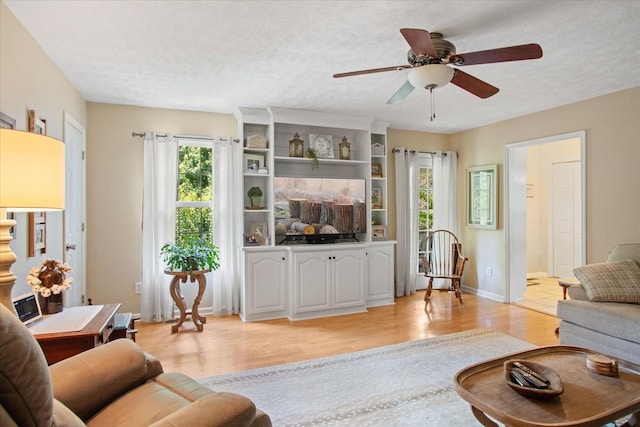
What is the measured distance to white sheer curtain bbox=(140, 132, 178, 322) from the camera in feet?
13.7

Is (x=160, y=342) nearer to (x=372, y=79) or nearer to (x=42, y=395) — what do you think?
(x=42, y=395)

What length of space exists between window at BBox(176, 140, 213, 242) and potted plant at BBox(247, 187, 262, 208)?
476mm

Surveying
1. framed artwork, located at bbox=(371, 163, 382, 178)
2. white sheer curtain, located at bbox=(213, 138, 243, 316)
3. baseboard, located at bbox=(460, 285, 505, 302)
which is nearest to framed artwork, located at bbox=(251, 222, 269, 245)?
white sheer curtain, located at bbox=(213, 138, 243, 316)

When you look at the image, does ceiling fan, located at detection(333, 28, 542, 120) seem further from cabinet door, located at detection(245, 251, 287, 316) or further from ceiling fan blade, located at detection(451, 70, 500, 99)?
cabinet door, located at detection(245, 251, 287, 316)

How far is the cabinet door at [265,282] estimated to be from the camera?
13.8 ft

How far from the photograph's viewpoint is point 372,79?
3.37m

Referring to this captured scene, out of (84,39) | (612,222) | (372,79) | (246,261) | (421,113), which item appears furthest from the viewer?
(421,113)

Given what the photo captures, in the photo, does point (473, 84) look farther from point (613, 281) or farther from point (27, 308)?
point (27, 308)

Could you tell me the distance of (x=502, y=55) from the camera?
214cm

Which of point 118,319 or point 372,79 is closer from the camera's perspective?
point 118,319

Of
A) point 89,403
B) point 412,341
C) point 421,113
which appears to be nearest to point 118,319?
point 89,403

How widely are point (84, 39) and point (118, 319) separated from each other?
196 cm

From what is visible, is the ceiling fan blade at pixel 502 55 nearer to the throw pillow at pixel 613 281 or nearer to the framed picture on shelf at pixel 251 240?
the throw pillow at pixel 613 281

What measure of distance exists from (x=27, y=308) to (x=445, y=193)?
16.9 ft
